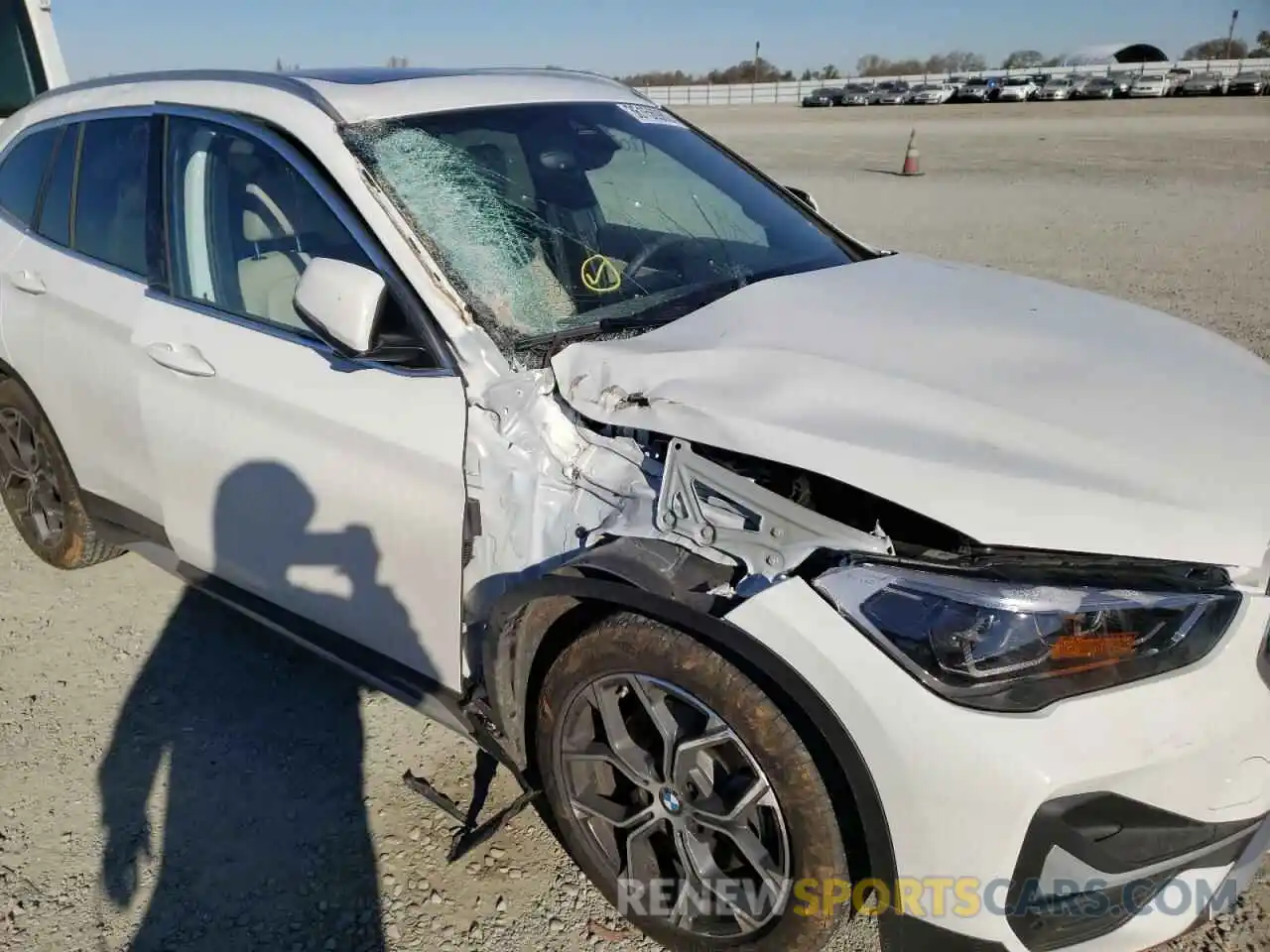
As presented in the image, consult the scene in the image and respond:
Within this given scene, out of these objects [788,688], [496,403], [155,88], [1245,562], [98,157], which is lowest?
[788,688]

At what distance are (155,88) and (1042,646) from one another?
3.12 m

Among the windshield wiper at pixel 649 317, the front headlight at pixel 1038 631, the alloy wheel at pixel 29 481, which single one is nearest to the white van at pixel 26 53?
the alloy wheel at pixel 29 481

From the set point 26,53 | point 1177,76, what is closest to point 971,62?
point 1177,76

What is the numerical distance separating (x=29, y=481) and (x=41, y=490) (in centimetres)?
7

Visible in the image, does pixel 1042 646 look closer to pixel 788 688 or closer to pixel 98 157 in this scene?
pixel 788 688

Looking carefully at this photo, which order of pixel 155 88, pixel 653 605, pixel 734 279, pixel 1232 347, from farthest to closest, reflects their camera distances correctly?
pixel 155 88
pixel 734 279
pixel 1232 347
pixel 653 605

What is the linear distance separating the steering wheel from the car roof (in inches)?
24.0

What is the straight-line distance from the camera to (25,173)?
3.65 metres

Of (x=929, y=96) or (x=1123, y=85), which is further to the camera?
(x=929, y=96)

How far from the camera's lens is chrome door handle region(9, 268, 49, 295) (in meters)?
3.30

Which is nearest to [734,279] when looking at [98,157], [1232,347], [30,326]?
[1232,347]

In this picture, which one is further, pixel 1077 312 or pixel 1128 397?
pixel 1077 312

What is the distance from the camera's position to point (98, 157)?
329cm

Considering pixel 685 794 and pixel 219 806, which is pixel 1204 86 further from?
pixel 219 806
